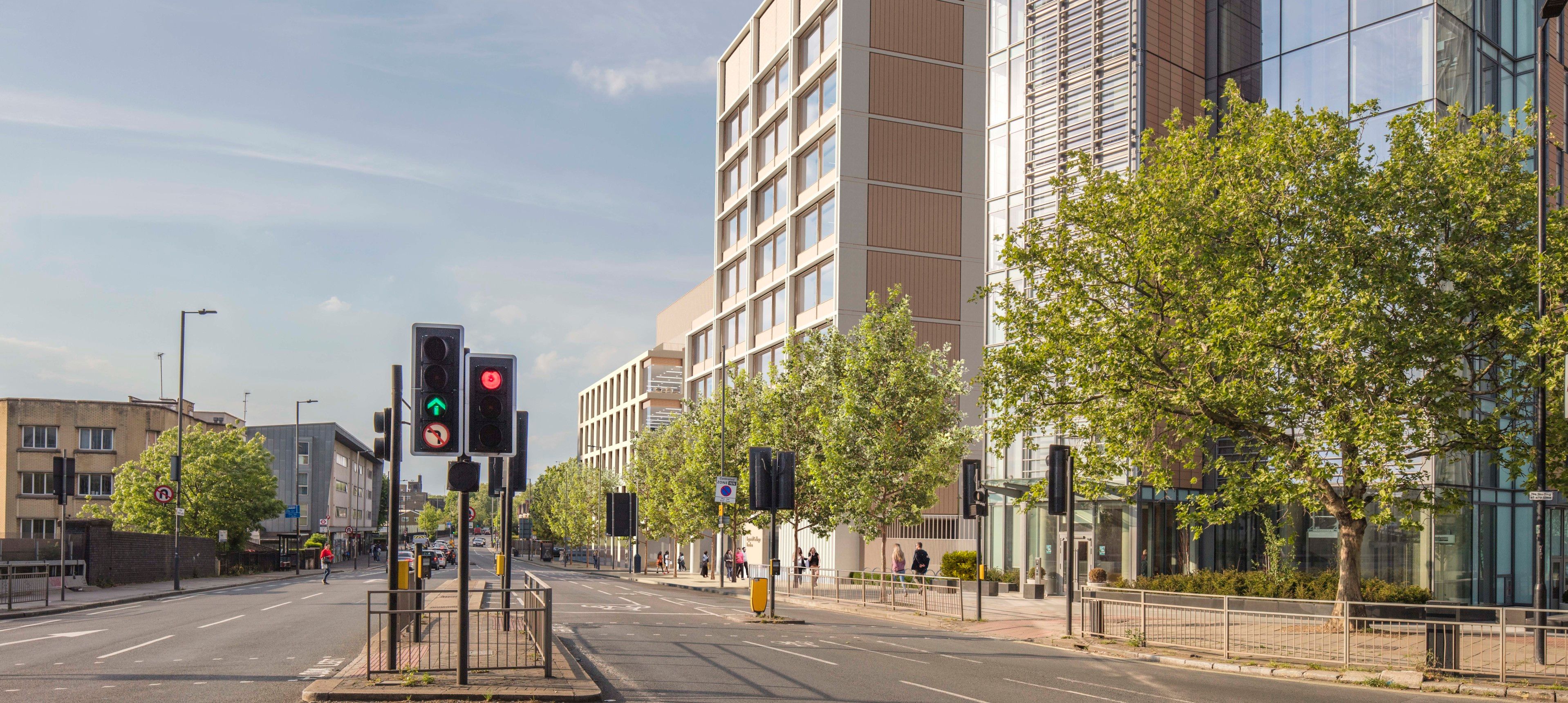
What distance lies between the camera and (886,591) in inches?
1283

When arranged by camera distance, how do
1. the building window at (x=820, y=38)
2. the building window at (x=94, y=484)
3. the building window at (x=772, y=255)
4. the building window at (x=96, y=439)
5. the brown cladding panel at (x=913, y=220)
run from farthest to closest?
1. the building window at (x=96, y=439)
2. the building window at (x=94, y=484)
3. the building window at (x=772, y=255)
4. the building window at (x=820, y=38)
5. the brown cladding panel at (x=913, y=220)

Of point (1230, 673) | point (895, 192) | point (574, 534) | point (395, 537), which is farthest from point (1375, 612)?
point (574, 534)

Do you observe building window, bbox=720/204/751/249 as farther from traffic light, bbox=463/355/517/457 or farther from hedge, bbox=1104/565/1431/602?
traffic light, bbox=463/355/517/457

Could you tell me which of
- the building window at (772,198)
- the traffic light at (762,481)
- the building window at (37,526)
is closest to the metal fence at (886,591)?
the traffic light at (762,481)

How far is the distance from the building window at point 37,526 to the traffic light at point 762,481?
219 ft

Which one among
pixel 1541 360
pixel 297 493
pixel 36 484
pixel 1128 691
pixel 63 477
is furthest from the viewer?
pixel 297 493

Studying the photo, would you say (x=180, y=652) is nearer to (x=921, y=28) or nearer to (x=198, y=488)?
(x=921, y=28)

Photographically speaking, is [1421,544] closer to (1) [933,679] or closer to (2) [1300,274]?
(2) [1300,274]

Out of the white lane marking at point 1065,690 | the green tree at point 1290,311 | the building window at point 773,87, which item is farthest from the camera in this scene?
the building window at point 773,87

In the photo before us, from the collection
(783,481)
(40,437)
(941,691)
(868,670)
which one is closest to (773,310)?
(783,481)

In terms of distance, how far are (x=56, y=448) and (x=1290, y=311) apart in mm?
78667

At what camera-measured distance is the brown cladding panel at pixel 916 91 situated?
59656 mm

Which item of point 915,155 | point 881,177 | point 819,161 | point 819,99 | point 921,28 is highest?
point 921,28

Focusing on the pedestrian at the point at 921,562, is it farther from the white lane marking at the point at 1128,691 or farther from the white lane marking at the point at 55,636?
the white lane marking at the point at 55,636
